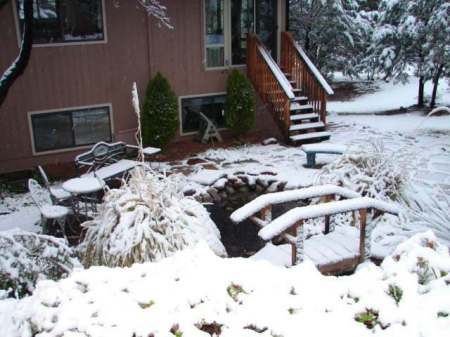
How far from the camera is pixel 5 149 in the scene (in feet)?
28.7

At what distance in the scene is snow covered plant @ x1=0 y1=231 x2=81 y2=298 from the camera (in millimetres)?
3750

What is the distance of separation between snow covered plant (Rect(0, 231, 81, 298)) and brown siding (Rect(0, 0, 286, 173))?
17.1 feet

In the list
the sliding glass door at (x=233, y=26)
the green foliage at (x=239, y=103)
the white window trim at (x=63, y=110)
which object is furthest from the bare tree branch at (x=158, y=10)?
the white window trim at (x=63, y=110)

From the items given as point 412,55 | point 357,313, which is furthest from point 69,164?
point 412,55

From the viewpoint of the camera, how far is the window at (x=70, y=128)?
29.7ft

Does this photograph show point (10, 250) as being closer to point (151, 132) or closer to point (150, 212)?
point (150, 212)

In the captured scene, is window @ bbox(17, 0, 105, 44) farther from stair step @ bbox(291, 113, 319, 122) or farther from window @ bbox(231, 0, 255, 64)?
stair step @ bbox(291, 113, 319, 122)

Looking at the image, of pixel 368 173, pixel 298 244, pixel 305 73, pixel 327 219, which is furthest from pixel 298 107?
pixel 298 244

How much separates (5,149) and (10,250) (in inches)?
214

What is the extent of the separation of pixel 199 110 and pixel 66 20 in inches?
133

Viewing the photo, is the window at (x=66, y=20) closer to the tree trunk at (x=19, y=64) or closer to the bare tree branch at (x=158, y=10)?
the bare tree branch at (x=158, y=10)

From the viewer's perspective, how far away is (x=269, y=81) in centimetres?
1052

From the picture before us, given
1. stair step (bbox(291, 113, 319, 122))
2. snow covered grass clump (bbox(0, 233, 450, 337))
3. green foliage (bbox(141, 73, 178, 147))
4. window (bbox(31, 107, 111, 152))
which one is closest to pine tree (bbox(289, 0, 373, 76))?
stair step (bbox(291, 113, 319, 122))

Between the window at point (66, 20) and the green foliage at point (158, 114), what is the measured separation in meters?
1.40
